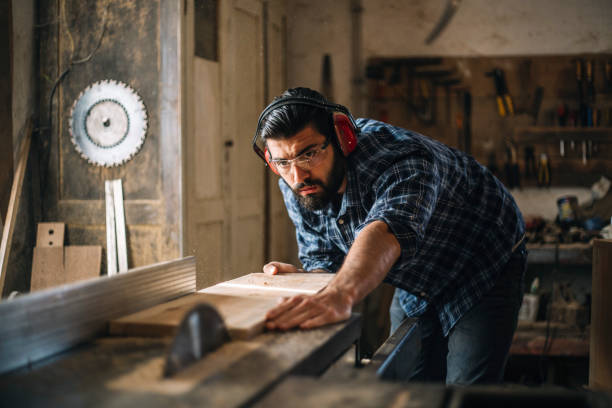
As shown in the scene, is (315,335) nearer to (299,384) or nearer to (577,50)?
(299,384)

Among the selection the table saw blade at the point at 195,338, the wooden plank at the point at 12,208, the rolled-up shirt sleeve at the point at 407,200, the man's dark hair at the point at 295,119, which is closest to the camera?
the table saw blade at the point at 195,338

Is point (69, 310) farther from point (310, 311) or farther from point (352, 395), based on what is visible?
point (352, 395)

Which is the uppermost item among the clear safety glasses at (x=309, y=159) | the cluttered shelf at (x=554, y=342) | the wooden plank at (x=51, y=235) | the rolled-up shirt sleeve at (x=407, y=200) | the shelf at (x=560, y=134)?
the shelf at (x=560, y=134)

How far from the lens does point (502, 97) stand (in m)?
4.28

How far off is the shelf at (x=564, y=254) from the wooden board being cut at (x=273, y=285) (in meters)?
2.51

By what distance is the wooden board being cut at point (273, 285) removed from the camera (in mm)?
1413

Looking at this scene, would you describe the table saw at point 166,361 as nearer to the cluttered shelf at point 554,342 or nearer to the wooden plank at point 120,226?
the wooden plank at point 120,226

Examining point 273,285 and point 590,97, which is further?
point 590,97

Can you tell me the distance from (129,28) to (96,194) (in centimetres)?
107

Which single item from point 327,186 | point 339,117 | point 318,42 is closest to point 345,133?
point 339,117

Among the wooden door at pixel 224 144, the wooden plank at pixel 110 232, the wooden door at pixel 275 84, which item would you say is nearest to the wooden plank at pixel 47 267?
the wooden plank at pixel 110 232

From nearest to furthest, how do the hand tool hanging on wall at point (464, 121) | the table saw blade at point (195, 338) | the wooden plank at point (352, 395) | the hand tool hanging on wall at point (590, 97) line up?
the wooden plank at point (352, 395)
the table saw blade at point (195, 338)
the hand tool hanging on wall at point (590, 97)
the hand tool hanging on wall at point (464, 121)

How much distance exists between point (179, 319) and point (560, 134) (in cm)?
379

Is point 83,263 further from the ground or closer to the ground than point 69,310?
closer to the ground
